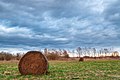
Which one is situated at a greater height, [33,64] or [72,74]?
[33,64]

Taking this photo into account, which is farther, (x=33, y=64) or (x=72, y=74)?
(x=33, y=64)

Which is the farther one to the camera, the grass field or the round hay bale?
the round hay bale

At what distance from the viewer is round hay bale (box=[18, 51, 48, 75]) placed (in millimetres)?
19188

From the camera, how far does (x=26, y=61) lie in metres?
19.6

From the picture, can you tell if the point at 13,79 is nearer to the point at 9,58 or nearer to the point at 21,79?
the point at 21,79

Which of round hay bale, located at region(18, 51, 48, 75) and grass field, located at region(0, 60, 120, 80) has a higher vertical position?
round hay bale, located at region(18, 51, 48, 75)

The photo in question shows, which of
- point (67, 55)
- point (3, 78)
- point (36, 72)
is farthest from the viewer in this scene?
point (67, 55)

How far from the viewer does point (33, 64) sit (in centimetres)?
1970

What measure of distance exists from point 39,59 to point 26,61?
1031 mm

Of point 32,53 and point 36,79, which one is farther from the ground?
point 32,53

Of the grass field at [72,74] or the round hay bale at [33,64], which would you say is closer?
the grass field at [72,74]

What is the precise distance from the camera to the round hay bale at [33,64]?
19.2 metres

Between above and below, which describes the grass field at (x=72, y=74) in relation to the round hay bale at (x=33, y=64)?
below

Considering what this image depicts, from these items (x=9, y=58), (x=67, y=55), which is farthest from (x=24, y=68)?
(x=67, y=55)
